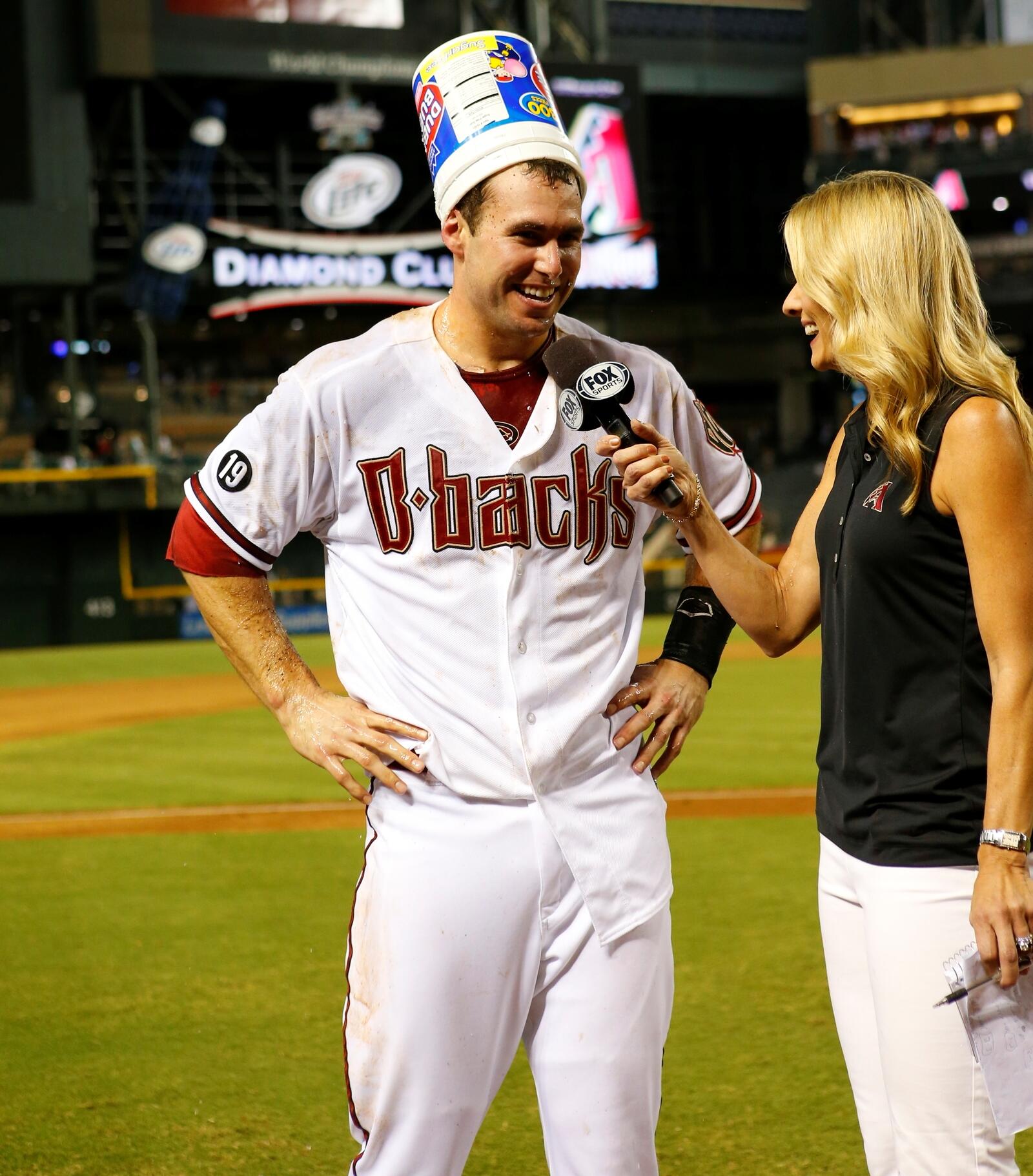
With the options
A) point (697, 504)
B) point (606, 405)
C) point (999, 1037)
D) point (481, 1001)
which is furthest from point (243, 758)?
point (999, 1037)

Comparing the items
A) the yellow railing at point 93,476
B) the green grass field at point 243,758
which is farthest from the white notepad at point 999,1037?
the yellow railing at point 93,476

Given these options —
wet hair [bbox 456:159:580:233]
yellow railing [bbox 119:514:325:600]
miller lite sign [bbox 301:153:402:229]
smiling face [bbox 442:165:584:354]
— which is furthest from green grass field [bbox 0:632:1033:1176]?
miller lite sign [bbox 301:153:402:229]

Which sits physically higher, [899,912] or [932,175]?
[932,175]

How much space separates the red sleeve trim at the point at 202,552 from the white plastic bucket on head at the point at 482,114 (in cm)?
64

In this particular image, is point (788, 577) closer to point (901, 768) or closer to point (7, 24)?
point (901, 768)

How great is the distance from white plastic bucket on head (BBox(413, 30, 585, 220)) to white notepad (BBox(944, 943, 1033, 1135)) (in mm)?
1365

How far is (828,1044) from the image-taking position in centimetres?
432

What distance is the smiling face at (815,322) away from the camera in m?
2.33

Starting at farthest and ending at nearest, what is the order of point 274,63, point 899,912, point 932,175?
point 932,175 < point 274,63 < point 899,912

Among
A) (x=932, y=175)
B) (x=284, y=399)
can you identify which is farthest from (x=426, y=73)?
(x=932, y=175)

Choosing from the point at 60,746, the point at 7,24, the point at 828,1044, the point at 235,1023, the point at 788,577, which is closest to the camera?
the point at 788,577

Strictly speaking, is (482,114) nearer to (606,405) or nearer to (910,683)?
(606,405)

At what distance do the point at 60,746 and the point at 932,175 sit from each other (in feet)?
77.8

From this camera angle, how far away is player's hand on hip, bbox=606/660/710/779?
243 centimetres
